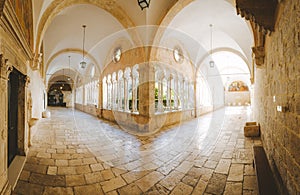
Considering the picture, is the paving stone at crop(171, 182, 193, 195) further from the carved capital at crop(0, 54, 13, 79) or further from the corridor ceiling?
the corridor ceiling

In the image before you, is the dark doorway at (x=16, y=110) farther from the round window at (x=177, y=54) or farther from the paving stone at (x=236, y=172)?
the round window at (x=177, y=54)

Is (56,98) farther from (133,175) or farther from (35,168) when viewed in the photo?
(133,175)

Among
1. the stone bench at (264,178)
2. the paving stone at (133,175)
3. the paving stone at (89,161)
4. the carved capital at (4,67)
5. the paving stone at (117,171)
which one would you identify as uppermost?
the carved capital at (4,67)

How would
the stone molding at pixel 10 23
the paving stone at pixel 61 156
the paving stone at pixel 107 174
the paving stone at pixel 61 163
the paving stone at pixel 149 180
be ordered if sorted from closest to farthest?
the stone molding at pixel 10 23, the paving stone at pixel 149 180, the paving stone at pixel 107 174, the paving stone at pixel 61 163, the paving stone at pixel 61 156

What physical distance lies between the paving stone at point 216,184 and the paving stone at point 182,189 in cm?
21

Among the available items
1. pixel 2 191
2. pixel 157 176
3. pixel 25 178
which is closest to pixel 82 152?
pixel 25 178

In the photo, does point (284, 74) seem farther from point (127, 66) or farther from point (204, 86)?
point (204, 86)

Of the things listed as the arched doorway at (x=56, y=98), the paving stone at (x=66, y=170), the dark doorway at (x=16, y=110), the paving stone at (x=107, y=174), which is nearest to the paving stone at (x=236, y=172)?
the paving stone at (x=107, y=174)

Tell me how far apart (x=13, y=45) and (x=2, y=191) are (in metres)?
1.88

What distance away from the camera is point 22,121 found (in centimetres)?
319

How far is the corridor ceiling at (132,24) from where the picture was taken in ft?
16.0

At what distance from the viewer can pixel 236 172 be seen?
2.44 m

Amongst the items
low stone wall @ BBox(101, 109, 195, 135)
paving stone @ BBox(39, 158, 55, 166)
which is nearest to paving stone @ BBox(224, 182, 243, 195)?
paving stone @ BBox(39, 158, 55, 166)

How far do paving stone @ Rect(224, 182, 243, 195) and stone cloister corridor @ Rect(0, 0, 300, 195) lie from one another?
0.01m
